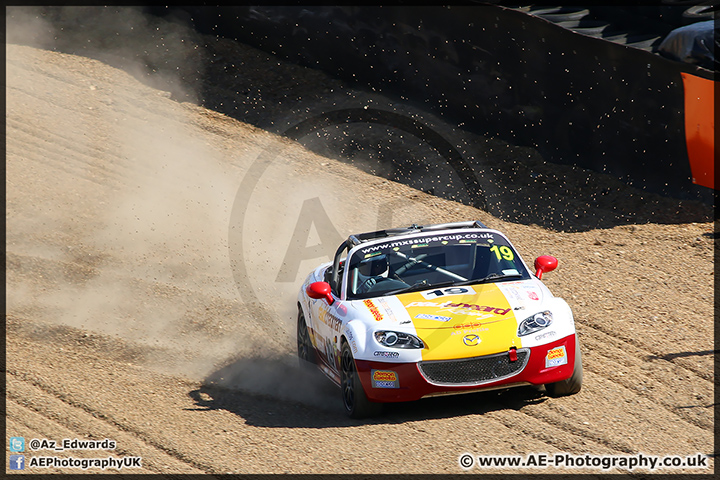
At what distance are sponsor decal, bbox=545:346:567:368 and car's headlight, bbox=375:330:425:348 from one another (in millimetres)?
1124

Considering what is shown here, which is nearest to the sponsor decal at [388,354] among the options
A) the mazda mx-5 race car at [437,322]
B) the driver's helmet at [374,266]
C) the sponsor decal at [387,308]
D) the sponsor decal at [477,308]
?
the mazda mx-5 race car at [437,322]

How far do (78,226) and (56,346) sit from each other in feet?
14.2

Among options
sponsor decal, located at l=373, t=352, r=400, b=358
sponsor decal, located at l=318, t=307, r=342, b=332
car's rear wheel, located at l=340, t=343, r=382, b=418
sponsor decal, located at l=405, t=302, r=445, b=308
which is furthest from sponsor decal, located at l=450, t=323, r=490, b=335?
sponsor decal, located at l=318, t=307, r=342, b=332

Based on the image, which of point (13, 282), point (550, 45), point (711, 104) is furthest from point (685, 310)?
point (13, 282)

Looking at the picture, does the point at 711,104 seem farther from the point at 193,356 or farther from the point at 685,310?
the point at 193,356

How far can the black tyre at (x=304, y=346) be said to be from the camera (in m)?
9.12

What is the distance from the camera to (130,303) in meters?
11.2

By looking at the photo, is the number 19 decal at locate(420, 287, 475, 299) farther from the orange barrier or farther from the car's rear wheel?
the orange barrier

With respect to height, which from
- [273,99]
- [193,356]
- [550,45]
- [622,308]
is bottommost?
[193,356]

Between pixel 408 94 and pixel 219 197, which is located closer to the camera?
pixel 219 197

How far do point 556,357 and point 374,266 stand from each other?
216 centimetres

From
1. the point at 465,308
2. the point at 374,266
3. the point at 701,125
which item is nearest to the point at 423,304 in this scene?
the point at 465,308

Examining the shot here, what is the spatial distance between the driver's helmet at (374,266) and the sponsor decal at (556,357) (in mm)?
2016

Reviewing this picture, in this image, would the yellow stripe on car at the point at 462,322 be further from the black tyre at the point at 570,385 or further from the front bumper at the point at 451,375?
the black tyre at the point at 570,385
